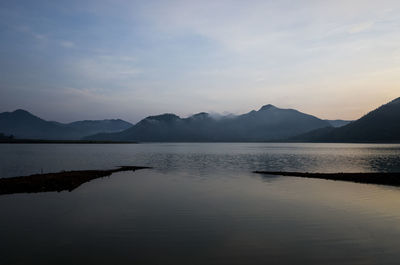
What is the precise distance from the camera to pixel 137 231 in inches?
899

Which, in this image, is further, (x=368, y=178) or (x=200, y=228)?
(x=368, y=178)

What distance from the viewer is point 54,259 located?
17.1 m

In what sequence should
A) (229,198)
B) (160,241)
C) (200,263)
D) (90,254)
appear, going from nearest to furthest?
1. (200,263)
2. (90,254)
3. (160,241)
4. (229,198)

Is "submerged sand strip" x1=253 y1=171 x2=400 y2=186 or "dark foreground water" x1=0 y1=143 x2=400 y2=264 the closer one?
"dark foreground water" x1=0 y1=143 x2=400 y2=264

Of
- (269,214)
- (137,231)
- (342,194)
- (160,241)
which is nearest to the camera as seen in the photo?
(160,241)

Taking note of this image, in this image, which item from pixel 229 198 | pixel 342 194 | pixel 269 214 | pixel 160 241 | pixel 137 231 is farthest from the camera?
pixel 342 194

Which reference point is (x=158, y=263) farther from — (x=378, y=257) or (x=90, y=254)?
(x=378, y=257)

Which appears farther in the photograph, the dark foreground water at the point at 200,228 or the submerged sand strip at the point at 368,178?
the submerged sand strip at the point at 368,178

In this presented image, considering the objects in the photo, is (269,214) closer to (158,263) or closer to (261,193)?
(261,193)

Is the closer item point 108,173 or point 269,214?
point 269,214

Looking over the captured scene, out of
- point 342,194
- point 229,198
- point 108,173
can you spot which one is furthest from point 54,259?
point 108,173

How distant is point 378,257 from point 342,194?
24619mm

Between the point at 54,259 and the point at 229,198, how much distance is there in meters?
23.6

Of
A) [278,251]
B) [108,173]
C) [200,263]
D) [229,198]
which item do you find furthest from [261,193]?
[108,173]
